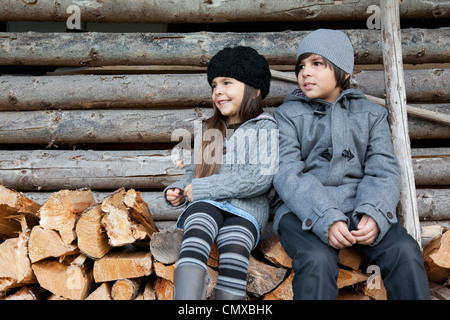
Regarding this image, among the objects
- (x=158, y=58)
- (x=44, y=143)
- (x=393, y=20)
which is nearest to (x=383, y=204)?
(x=393, y=20)

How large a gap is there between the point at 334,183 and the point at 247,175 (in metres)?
0.54

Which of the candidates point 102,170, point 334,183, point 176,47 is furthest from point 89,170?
point 334,183

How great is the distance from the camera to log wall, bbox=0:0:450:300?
129 inches

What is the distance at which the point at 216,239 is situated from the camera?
7.59ft

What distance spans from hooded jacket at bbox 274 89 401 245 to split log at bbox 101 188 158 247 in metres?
0.86

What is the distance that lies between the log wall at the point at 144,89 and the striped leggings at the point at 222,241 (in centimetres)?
104

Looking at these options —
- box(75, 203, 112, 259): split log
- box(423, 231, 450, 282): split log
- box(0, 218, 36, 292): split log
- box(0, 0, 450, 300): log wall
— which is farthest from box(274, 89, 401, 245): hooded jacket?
box(0, 218, 36, 292): split log

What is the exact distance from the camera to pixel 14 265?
246 centimetres

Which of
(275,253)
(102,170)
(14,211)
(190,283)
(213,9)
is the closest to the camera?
(190,283)

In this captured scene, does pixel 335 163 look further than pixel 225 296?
Yes

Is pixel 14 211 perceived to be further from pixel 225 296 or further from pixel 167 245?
pixel 225 296
